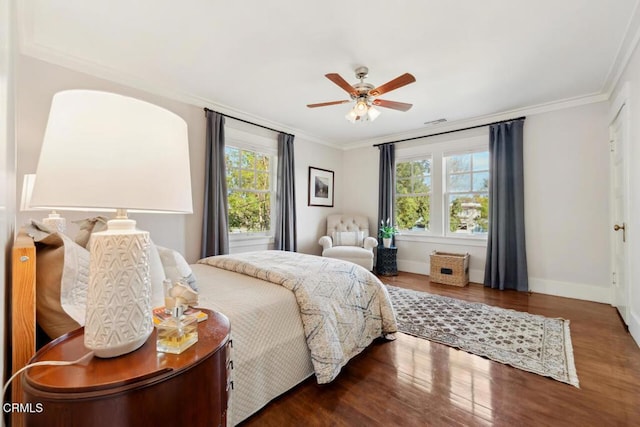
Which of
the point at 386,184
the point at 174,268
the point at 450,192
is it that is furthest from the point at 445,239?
the point at 174,268

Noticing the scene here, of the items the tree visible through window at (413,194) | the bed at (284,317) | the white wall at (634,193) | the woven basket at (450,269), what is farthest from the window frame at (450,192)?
the bed at (284,317)

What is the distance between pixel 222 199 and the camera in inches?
142

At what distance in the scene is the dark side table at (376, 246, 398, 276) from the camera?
4648mm

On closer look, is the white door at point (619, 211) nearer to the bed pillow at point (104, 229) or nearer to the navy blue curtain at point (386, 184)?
the navy blue curtain at point (386, 184)

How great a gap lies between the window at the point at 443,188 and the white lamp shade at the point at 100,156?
4.58m

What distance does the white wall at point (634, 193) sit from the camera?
→ 225 cm

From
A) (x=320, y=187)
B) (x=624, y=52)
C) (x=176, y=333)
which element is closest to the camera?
(x=176, y=333)

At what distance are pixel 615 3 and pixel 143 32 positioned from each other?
3464mm

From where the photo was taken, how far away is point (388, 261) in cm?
465

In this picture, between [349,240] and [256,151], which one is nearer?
[256,151]

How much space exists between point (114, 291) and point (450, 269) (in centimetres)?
424

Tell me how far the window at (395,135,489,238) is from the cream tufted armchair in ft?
2.41

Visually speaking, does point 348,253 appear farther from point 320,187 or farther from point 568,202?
point 568,202

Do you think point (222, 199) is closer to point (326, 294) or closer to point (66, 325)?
point (326, 294)
